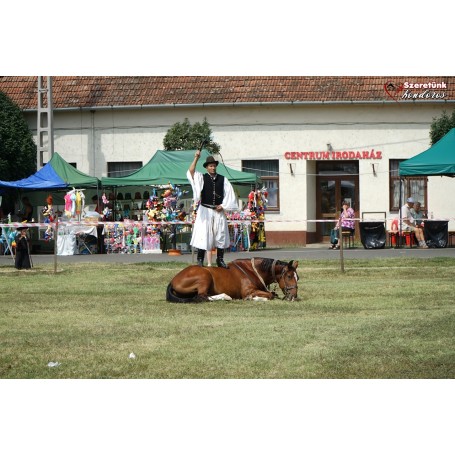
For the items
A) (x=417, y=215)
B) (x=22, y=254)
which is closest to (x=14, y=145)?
(x=417, y=215)

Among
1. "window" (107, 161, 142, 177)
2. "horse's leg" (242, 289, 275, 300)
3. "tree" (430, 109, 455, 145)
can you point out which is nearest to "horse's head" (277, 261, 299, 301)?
"horse's leg" (242, 289, 275, 300)

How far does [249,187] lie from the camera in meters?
35.1

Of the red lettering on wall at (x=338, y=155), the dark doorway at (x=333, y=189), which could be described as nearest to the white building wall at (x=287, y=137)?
the red lettering on wall at (x=338, y=155)

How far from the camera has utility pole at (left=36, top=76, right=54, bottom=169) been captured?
38.2 meters

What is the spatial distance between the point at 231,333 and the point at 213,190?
7240 millimetres

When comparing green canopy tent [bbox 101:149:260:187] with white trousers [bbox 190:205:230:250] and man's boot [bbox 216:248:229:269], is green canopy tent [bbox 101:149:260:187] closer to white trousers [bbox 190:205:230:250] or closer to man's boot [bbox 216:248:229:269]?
white trousers [bbox 190:205:230:250]

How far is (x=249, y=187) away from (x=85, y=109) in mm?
9479

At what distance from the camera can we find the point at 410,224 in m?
33.4

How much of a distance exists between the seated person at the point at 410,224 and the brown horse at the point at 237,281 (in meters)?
18.2

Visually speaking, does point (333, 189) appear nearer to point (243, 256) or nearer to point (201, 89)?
point (201, 89)

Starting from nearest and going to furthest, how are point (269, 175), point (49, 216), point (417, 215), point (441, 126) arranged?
1. point (49, 216)
2. point (417, 215)
3. point (441, 126)
4. point (269, 175)

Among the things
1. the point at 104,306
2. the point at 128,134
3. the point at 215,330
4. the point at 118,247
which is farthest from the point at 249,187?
the point at 215,330

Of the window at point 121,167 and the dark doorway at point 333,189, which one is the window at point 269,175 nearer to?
the dark doorway at point 333,189
